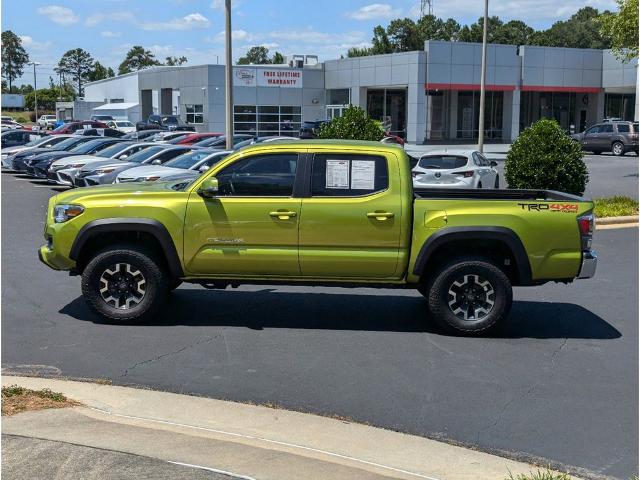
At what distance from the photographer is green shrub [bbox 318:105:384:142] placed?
21.3 m

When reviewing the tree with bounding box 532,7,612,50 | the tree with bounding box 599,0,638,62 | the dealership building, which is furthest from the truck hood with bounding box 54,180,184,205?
the tree with bounding box 532,7,612,50

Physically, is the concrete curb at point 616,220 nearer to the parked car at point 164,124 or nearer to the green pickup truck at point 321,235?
the green pickup truck at point 321,235

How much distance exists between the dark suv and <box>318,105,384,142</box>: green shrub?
23.2m

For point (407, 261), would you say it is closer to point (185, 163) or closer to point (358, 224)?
point (358, 224)

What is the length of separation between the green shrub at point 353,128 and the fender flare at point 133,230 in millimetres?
13082

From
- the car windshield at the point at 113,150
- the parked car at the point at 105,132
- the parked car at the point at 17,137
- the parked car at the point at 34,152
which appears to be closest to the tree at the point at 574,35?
the parked car at the point at 105,132

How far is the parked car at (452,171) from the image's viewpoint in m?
19.6

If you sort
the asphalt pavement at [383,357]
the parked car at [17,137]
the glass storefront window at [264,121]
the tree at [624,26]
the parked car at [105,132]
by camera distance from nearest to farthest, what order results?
the asphalt pavement at [383,357] < the tree at [624,26] < the parked car at [17,137] < the parked car at [105,132] < the glass storefront window at [264,121]

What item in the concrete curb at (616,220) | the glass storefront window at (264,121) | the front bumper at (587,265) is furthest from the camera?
the glass storefront window at (264,121)

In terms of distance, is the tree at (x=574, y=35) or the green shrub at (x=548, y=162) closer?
the green shrub at (x=548, y=162)

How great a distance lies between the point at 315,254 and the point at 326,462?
337 cm

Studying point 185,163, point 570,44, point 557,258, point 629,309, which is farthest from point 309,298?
point 570,44

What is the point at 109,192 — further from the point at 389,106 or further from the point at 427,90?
the point at 389,106

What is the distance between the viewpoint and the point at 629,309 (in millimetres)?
9945
